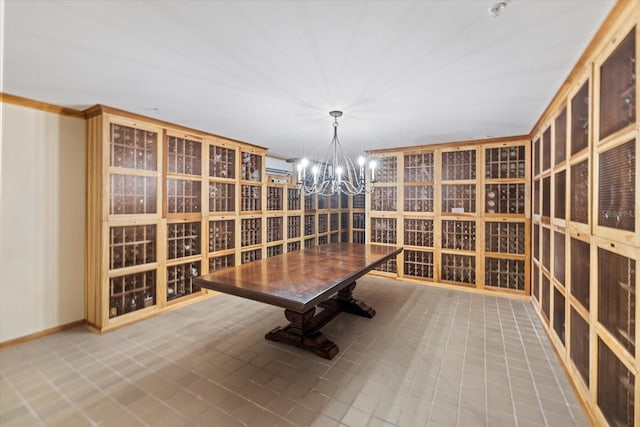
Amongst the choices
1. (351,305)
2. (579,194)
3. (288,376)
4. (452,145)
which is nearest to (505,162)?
(452,145)

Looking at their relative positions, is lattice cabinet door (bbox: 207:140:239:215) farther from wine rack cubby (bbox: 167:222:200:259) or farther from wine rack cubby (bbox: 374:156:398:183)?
wine rack cubby (bbox: 374:156:398:183)

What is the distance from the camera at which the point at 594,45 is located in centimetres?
180

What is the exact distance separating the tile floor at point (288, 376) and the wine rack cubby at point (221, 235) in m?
1.27

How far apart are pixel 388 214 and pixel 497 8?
401 cm

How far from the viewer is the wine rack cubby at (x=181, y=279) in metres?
3.77

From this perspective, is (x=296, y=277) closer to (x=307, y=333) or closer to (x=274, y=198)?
(x=307, y=333)

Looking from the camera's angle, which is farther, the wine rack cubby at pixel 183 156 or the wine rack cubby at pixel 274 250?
the wine rack cubby at pixel 274 250

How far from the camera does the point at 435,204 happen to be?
488 cm

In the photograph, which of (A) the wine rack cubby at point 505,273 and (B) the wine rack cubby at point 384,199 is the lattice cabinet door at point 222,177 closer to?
(B) the wine rack cubby at point 384,199

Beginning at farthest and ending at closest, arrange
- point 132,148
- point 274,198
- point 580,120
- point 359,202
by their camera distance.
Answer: point 359,202
point 274,198
point 132,148
point 580,120

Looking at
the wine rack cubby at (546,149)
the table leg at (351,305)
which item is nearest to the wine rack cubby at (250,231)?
the table leg at (351,305)

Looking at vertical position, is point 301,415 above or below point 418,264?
below

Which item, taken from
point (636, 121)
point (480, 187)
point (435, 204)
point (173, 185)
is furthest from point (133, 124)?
point (480, 187)

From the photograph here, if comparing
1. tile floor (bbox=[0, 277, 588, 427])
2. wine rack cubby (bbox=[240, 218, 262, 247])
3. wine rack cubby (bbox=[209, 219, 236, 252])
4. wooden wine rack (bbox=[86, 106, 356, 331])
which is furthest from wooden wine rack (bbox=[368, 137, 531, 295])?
wine rack cubby (bbox=[209, 219, 236, 252])
